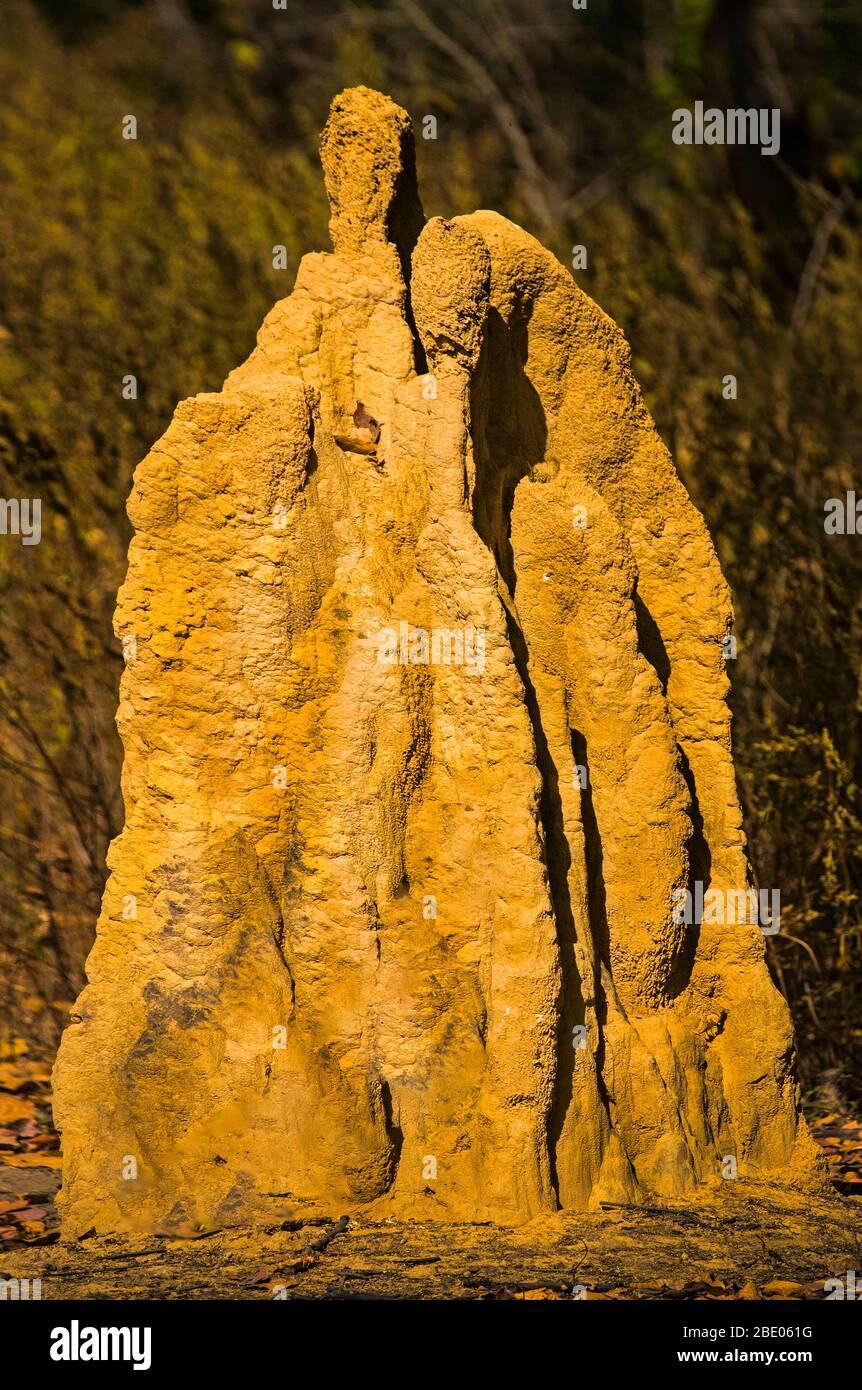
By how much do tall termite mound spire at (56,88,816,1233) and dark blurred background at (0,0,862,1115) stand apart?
154cm

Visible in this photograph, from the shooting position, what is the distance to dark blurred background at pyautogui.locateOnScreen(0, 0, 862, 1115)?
19.8 ft

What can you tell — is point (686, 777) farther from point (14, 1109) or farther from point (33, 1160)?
point (14, 1109)

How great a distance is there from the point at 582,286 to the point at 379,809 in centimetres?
522

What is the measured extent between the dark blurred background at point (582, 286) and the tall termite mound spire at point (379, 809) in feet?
5.04

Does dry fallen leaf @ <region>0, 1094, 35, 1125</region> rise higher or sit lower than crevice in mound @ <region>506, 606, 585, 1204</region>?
lower

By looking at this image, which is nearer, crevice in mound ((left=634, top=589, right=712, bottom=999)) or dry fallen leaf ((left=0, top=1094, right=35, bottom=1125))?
crevice in mound ((left=634, top=589, right=712, bottom=999))

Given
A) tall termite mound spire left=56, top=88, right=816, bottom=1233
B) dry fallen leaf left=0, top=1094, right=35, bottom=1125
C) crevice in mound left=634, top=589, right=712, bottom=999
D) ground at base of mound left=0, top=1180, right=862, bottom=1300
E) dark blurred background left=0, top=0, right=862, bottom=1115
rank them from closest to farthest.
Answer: ground at base of mound left=0, top=1180, right=862, bottom=1300
tall termite mound spire left=56, top=88, right=816, bottom=1233
crevice in mound left=634, top=589, right=712, bottom=999
dry fallen leaf left=0, top=1094, right=35, bottom=1125
dark blurred background left=0, top=0, right=862, bottom=1115

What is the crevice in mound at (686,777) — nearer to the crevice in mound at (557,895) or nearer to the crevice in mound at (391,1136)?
the crevice in mound at (557,895)

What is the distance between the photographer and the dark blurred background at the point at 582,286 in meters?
6.05

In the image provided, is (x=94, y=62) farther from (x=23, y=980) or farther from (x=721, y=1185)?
(x=721, y=1185)

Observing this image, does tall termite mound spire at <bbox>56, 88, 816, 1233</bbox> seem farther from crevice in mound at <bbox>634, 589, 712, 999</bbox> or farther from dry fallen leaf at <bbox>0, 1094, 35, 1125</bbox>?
dry fallen leaf at <bbox>0, 1094, 35, 1125</bbox>

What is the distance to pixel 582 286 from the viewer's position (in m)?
8.54

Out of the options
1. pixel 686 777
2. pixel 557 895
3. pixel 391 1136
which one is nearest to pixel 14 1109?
pixel 391 1136

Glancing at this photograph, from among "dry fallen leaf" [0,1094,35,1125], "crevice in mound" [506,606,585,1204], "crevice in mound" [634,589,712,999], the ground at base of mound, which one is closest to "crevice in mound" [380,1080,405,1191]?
the ground at base of mound
